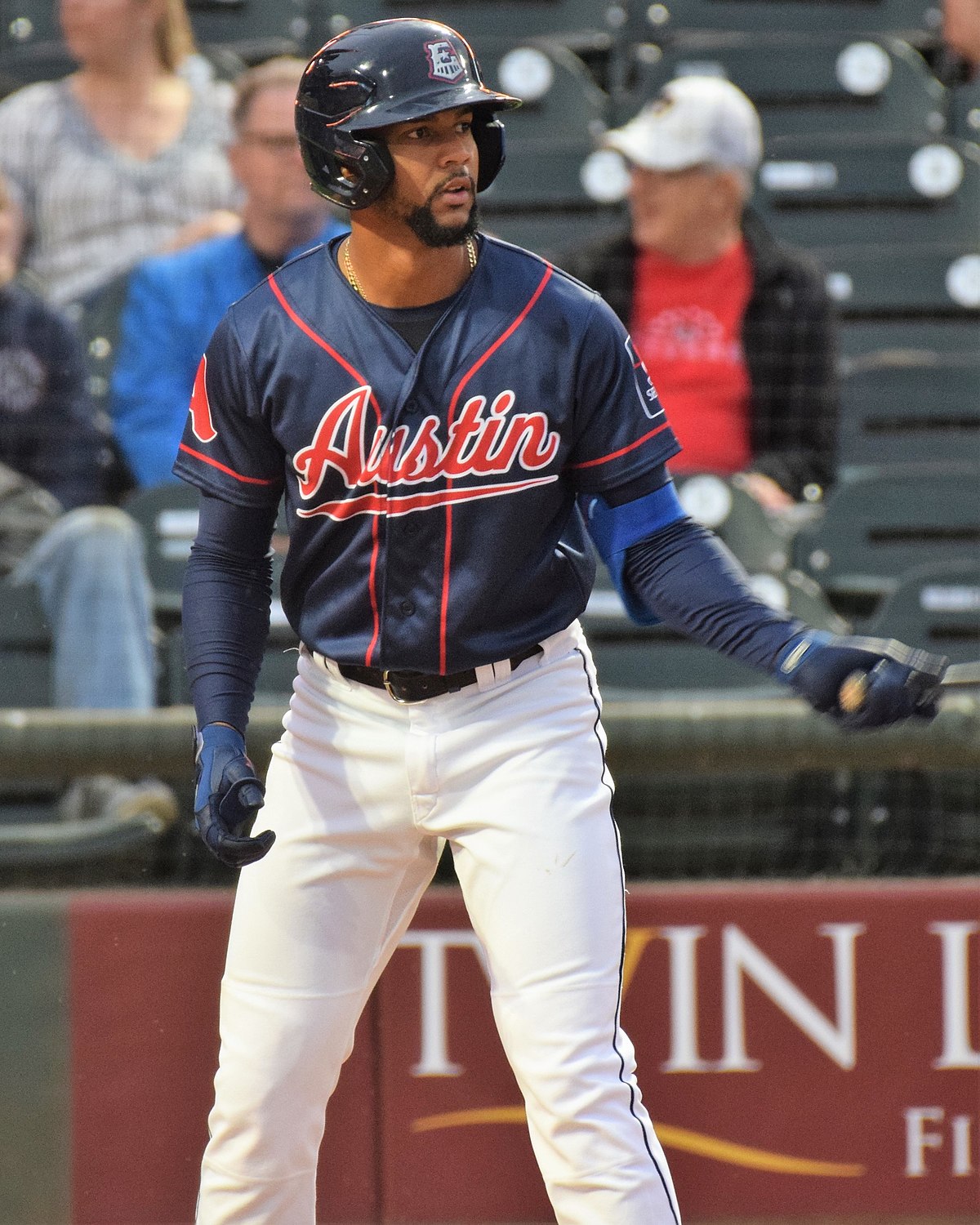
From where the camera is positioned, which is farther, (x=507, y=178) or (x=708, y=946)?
(x=507, y=178)

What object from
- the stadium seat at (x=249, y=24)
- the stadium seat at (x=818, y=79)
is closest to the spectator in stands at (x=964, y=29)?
the stadium seat at (x=818, y=79)

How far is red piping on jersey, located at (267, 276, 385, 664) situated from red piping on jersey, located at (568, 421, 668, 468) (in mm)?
266

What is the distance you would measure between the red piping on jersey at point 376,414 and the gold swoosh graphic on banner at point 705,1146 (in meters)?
1.07

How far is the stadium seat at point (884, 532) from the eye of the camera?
3.85 meters

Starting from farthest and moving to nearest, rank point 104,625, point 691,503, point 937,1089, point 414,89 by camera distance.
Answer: point 691,503 → point 104,625 → point 937,1089 → point 414,89

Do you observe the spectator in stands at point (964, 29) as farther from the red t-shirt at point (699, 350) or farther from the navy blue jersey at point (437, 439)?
the navy blue jersey at point (437, 439)

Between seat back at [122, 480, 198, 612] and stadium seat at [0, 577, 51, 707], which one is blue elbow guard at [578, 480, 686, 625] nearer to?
stadium seat at [0, 577, 51, 707]

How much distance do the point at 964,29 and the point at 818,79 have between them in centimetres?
46

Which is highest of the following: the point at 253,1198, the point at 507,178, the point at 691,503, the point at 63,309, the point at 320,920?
the point at 507,178

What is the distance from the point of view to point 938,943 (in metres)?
2.80

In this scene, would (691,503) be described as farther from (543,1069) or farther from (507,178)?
(543,1069)

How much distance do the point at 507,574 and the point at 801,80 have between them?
344 centimetres

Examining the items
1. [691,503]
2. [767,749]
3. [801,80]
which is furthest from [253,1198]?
[801,80]

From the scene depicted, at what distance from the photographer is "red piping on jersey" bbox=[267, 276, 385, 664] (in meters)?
2.03
